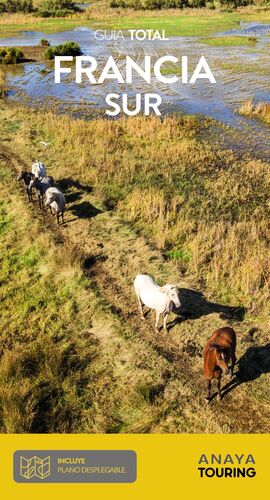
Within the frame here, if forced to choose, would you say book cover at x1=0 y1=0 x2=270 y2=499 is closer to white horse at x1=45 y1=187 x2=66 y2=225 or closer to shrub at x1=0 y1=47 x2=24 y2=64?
white horse at x1=45 y1=187 x2=66 y2=225

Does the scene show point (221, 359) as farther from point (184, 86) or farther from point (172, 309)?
point (184, 86)

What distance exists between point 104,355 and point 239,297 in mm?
4116

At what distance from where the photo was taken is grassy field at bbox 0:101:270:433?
8.28 metres

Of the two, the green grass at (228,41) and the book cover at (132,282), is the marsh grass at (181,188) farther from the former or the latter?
the green grass at (228,41)

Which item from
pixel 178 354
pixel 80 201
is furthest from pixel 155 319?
pixel 80 201

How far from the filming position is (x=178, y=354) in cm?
944

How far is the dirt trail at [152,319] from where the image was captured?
8.05 m

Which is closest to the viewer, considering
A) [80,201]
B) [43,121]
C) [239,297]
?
[239,297]

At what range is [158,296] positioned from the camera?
31.8ft

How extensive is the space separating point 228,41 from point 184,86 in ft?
87.0

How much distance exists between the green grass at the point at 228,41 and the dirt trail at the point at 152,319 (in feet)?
160

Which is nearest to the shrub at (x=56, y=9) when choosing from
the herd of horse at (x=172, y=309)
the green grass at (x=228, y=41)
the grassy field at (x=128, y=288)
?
the green grass at (x=228, y=41)

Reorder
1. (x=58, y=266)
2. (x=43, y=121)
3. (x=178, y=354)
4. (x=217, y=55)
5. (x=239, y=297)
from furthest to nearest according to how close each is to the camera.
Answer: (x=217, y=55) → (x=43, y=121) → (x=58, y=266) → (x=239, y=297) → (x=178, y=354)

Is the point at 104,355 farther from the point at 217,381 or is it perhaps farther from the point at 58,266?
the point at 58,266
